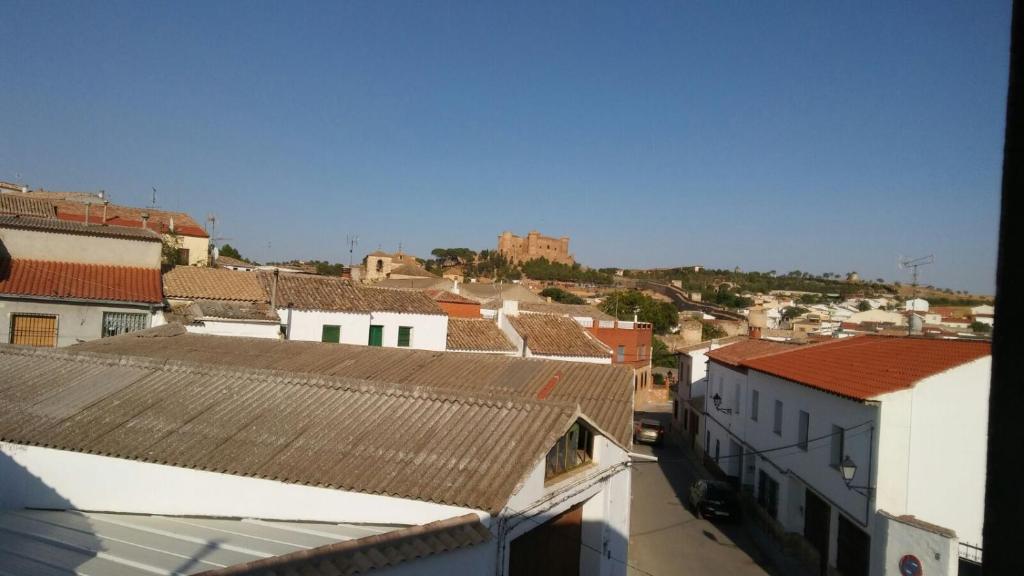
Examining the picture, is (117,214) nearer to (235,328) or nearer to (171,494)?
(235,328)

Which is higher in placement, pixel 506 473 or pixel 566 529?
pixel 506 473

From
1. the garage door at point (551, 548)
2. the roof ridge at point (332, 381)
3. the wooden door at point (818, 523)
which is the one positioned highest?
the roof ridge at point (332, 381)

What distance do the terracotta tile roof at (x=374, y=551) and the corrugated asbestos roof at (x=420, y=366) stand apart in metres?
5.76

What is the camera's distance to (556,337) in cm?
2814

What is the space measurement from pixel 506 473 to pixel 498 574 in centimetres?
109

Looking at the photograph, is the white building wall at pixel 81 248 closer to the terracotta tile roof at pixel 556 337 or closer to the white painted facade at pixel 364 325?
the white painted facade at pixel 364 325

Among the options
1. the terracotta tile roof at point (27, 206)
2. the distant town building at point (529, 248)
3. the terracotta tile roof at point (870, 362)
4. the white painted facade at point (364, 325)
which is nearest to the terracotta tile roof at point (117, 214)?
the terracotta tile roof at point (27, 206)

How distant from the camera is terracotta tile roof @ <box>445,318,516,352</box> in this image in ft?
87.3

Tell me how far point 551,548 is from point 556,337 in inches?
759

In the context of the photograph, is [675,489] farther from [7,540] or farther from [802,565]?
[7,540]

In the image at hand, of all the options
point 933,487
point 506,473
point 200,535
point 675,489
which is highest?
point 506,473

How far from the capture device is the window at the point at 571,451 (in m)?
8.70

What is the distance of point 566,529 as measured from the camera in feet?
31.0

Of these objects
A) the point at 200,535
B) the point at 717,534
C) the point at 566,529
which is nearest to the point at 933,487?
the point at 717,534
